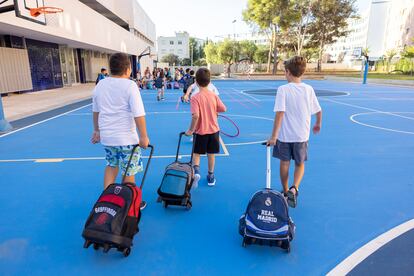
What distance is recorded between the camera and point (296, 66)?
3326 mm

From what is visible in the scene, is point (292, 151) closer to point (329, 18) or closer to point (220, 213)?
point (220, 213)

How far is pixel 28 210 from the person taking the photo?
3.68m

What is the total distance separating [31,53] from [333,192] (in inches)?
820

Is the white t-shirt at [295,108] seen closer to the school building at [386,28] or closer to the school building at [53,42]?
the school building at [53,42]

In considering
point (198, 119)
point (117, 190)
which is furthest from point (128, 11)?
point (117, 190)

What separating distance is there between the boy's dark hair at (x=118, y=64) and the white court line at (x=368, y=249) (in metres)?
2.68

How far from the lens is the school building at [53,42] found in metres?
13.5

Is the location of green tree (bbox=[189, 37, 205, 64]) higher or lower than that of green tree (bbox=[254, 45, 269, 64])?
higher

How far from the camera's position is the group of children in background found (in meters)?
2.94

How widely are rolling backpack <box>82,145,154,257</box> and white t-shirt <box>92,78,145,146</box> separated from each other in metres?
0.58

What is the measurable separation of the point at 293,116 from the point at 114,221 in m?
2.23

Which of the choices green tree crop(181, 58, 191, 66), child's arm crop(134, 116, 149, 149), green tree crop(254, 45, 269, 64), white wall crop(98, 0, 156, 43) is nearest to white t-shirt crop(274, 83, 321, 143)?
child's arm crop(134, 116, 149, 149)

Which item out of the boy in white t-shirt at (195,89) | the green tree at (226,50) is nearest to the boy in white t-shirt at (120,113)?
the boy in white t-shirt at (195,89)

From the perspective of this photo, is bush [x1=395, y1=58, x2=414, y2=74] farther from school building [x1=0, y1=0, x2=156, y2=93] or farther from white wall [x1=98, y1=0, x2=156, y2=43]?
white wall [x1=98, y1=0, x2=156, y2=43]
